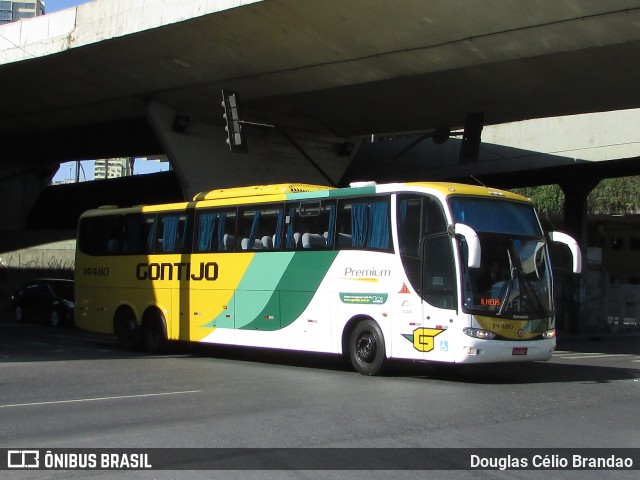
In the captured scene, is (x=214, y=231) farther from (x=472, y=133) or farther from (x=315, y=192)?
(x=472, y=133)

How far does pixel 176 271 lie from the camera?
63.9 feet

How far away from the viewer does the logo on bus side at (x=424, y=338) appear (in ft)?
46.6

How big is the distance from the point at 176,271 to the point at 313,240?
435 centimetres

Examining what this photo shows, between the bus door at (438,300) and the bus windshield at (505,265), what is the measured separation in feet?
0.98

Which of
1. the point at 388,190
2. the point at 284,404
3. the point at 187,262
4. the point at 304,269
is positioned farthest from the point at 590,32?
the point at 284,404

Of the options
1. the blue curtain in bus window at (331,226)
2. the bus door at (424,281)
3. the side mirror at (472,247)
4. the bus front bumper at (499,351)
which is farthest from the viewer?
the blue curtain in bus window at (331,226)

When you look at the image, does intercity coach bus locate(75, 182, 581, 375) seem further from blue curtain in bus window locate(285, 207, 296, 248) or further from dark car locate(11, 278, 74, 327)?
dark car locate(11, 278, 74, 327)

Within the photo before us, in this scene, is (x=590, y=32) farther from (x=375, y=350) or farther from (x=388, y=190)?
(x=375, y=350)

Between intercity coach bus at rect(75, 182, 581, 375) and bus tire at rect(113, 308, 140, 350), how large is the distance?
0.03m

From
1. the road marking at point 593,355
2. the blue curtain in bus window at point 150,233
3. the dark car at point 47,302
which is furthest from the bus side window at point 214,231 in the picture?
the dark car at point 47,302

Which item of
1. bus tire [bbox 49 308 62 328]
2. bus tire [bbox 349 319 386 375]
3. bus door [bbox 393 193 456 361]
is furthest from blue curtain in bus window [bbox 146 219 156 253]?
bus tire [bbox 49 308 62 328]

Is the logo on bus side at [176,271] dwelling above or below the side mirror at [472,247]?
below

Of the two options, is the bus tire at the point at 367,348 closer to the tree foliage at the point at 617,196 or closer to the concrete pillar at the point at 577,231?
the concrete pillar at the point at 577,231

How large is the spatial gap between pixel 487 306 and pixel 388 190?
282 cm
